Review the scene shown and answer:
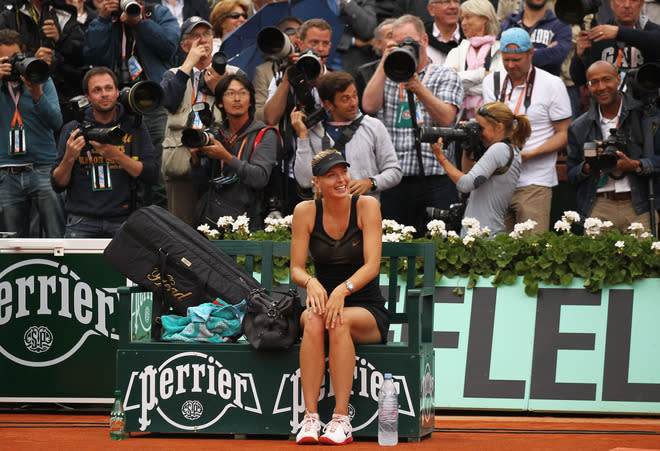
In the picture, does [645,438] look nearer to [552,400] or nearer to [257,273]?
[552,400]

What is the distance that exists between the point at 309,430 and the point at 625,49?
5420 mm

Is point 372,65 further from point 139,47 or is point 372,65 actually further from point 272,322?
point 272,322

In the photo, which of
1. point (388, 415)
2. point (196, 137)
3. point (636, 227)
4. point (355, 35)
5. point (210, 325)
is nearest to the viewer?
point (388, 415)

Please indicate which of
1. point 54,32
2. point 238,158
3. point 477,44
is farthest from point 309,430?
point 54,32

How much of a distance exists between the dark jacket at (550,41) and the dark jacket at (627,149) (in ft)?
2.90

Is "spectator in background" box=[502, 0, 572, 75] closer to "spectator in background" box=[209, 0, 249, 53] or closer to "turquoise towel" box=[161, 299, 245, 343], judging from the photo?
"spectator in background" box=[209, 0, 249, 53]

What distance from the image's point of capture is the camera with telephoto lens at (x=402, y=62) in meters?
8.66

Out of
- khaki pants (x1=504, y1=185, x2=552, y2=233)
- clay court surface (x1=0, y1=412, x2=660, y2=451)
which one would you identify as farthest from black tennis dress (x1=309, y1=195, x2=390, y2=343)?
khaki pants (x1=504, y1=185, x2=552, y2=233)

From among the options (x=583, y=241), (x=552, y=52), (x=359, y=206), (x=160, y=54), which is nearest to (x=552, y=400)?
(x=583, y=241)

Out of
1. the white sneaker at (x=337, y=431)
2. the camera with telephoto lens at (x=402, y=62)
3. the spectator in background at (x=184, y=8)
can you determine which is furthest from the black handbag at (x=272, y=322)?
the spectator in background at (x=184, y=8)

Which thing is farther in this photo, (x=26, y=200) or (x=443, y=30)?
(x=443, y=30)

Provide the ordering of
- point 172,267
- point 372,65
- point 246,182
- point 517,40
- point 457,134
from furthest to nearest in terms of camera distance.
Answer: point 372,65, point 517,40, point 246,182, point 457,134, point 172,267

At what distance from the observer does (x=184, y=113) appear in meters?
9.34

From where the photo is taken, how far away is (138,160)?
8.63 m
